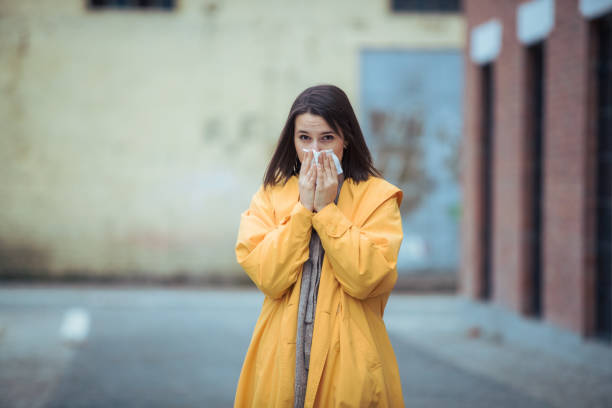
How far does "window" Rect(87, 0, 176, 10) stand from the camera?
1570 centimetres

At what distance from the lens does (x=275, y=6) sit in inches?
617

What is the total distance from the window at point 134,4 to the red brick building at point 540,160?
726cm

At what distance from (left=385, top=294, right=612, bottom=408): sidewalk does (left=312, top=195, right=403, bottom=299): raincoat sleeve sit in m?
3.98

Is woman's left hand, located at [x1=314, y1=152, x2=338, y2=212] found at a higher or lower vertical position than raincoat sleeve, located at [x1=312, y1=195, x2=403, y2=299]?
higher

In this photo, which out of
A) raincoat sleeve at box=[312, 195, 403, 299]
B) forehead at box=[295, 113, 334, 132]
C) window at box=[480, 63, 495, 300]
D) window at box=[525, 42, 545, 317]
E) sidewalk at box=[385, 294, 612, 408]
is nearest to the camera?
raincoat sleeve at box=[312, 195, 403, 299]

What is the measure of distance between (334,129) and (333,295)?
2.08 feet

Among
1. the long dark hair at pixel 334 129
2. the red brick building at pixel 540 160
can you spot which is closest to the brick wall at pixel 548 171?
the red brick building at pixel 540 160

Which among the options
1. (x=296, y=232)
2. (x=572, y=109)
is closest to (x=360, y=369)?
(x=296, y=232)

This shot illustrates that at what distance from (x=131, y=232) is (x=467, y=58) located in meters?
8.00

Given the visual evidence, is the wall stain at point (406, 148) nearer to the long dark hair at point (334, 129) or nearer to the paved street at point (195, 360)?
the paved street at point (195, 360)

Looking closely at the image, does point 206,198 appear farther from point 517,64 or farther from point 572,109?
point 572,109

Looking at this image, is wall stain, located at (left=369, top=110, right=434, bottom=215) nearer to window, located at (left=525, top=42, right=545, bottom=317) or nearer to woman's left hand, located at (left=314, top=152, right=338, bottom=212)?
window, located at (left=525, top=42, right=545, bottom=317)

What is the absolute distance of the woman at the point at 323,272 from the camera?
2.72 meters

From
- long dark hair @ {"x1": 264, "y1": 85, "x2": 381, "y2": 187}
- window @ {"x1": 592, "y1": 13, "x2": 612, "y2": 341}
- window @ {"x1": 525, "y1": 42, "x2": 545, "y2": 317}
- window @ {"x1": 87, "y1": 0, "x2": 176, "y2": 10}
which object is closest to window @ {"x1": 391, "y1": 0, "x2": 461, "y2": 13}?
window @ {"x1": 87, "y1": 0, "x2": 176, "y2": 10}
